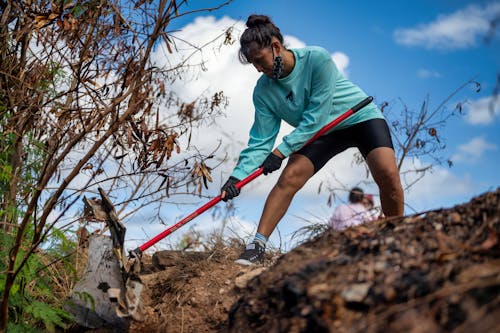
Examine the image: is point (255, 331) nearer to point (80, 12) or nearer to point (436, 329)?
point (436, 329)

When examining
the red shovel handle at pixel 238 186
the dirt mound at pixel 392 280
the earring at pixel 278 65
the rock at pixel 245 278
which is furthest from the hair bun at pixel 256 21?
the dirt mound at pixel 392 280

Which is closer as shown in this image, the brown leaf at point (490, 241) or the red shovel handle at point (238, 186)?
the brown leaf at point (490, 241)

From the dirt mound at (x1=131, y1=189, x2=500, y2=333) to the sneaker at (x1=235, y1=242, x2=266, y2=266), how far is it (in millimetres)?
1340

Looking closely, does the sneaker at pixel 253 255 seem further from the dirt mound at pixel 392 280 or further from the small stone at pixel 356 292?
the small stone at pixel 356 292

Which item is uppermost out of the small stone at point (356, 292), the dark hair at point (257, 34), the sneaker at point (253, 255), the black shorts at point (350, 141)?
the dark hair at point (257, 34)

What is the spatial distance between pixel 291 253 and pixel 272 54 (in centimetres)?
180

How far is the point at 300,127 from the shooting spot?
13.5 feet

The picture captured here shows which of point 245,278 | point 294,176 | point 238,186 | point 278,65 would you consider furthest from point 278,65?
point 245,278

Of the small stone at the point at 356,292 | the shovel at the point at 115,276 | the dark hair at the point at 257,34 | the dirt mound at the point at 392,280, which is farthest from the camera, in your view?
the dark hair at the point at 257,34

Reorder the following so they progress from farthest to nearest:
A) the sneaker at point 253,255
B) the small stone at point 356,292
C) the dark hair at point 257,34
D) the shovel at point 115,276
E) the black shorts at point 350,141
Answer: the black shorts at point 350,141, the sneaker at point 253,255, the dark hair at point 257,34, the shovel at point 115,276, the small stone at point 356,292

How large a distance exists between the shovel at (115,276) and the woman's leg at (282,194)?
173 mm

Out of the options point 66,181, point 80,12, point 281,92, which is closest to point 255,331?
point 66,181

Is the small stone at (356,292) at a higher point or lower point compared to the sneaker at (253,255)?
lower

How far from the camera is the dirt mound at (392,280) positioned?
1694mm
